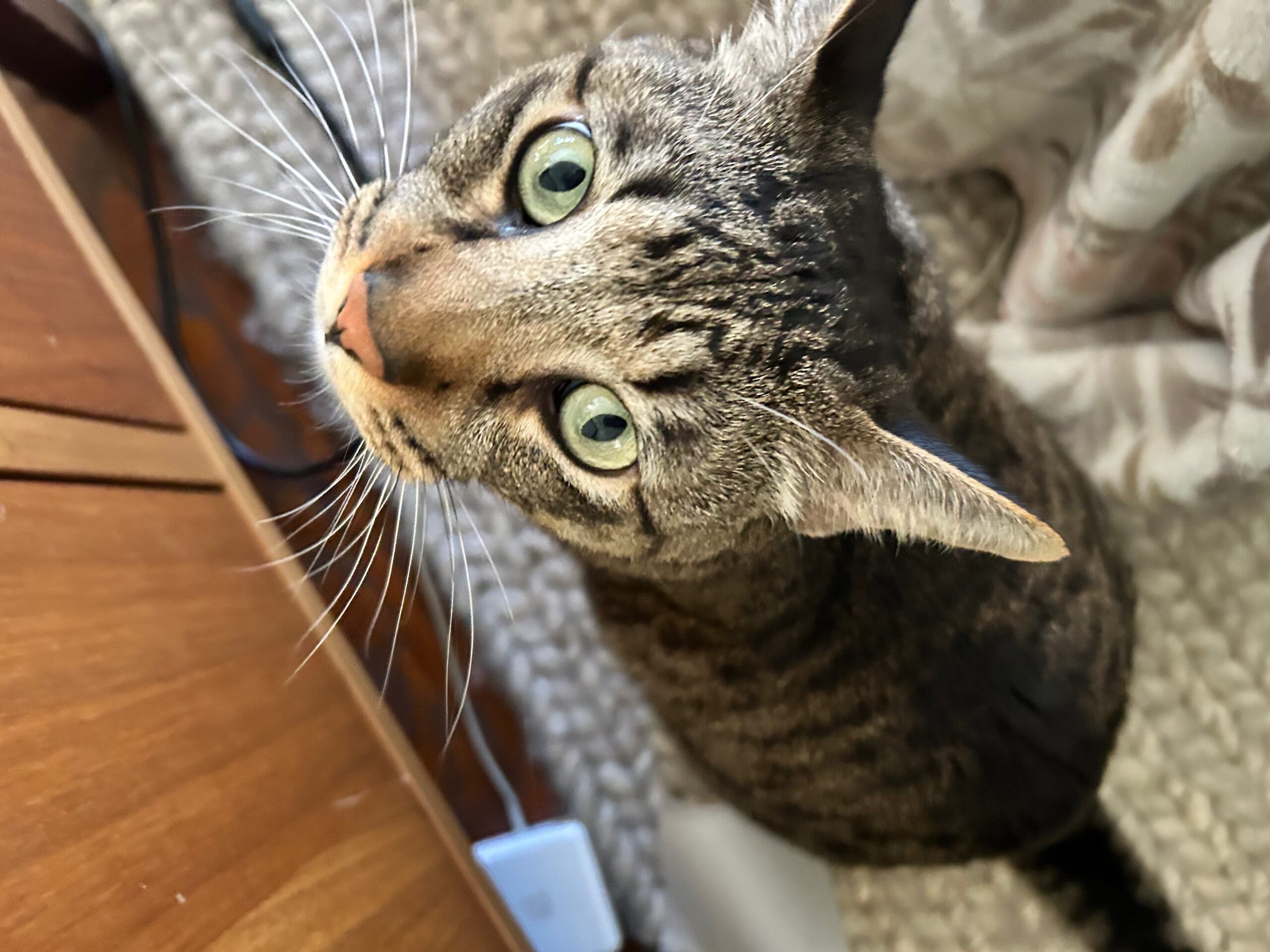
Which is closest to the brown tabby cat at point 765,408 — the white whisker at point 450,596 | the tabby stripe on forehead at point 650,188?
the tabby stripe on forehead at point 650,188

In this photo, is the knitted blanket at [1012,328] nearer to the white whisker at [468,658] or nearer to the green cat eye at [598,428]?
the white whisker at [468,658]

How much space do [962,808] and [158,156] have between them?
4.07 ft

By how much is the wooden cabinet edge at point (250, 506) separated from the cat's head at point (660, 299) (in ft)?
0.87

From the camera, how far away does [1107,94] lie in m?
1.00

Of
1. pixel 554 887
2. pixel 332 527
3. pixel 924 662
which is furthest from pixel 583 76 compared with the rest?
pixel 554 887

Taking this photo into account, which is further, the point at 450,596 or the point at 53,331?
the point at 450,596

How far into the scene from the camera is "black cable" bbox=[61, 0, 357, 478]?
106 centimetres

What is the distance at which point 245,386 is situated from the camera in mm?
1161

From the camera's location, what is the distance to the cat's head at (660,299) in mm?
633

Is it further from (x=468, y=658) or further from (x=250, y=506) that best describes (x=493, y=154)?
(x=468, y=658)

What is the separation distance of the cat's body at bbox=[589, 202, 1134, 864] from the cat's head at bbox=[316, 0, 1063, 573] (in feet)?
0.32

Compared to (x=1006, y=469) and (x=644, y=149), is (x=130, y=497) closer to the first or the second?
(x=644, y=149)

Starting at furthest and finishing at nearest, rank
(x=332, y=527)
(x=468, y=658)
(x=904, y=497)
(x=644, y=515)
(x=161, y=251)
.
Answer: (x=468, y=658) < (x=161, y=251) < (x=332, y=527) < (x=644, y=515) < (x=904, y=497)

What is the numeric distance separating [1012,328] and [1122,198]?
0.80 ft
